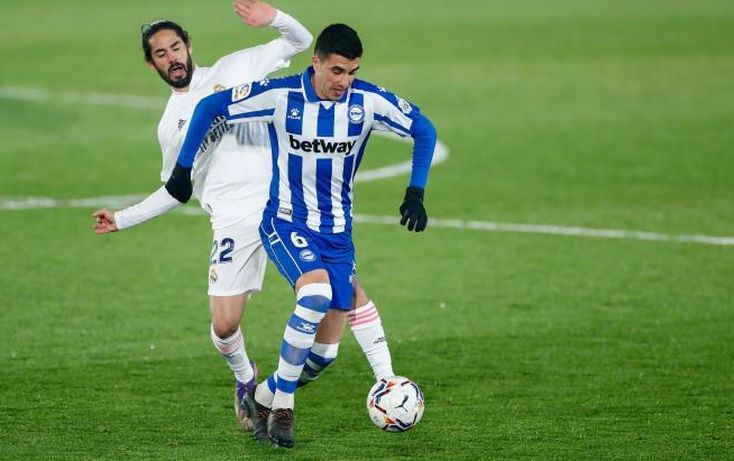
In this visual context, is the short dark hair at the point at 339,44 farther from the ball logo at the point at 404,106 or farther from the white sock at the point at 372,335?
the white sock at the point at 372,335

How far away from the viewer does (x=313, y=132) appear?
327 inches

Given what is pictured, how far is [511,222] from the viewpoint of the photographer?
580 inches

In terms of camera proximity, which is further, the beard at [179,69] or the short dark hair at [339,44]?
the beard at [179,69]

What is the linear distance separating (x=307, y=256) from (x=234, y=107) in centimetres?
94

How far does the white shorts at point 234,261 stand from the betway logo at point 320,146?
73 cm

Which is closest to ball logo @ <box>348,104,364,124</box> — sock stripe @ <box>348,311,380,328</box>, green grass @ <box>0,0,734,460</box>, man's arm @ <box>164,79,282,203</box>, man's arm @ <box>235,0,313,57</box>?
man's arm @ <box>164,79,282,203</box>

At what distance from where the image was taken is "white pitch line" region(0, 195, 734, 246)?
14023 mm

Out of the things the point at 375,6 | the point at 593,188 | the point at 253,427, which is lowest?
the point at 375,6

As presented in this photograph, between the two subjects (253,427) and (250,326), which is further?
(250,326)

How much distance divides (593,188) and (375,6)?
16577 mm

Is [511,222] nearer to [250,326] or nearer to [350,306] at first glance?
[250,326]

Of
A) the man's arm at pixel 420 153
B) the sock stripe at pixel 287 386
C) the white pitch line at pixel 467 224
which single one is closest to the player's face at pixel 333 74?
the man's arm at pixel 420 153

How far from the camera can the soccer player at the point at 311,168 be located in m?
8.27

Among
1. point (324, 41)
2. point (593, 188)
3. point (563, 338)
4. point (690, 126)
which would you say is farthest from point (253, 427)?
point (690, 126)
